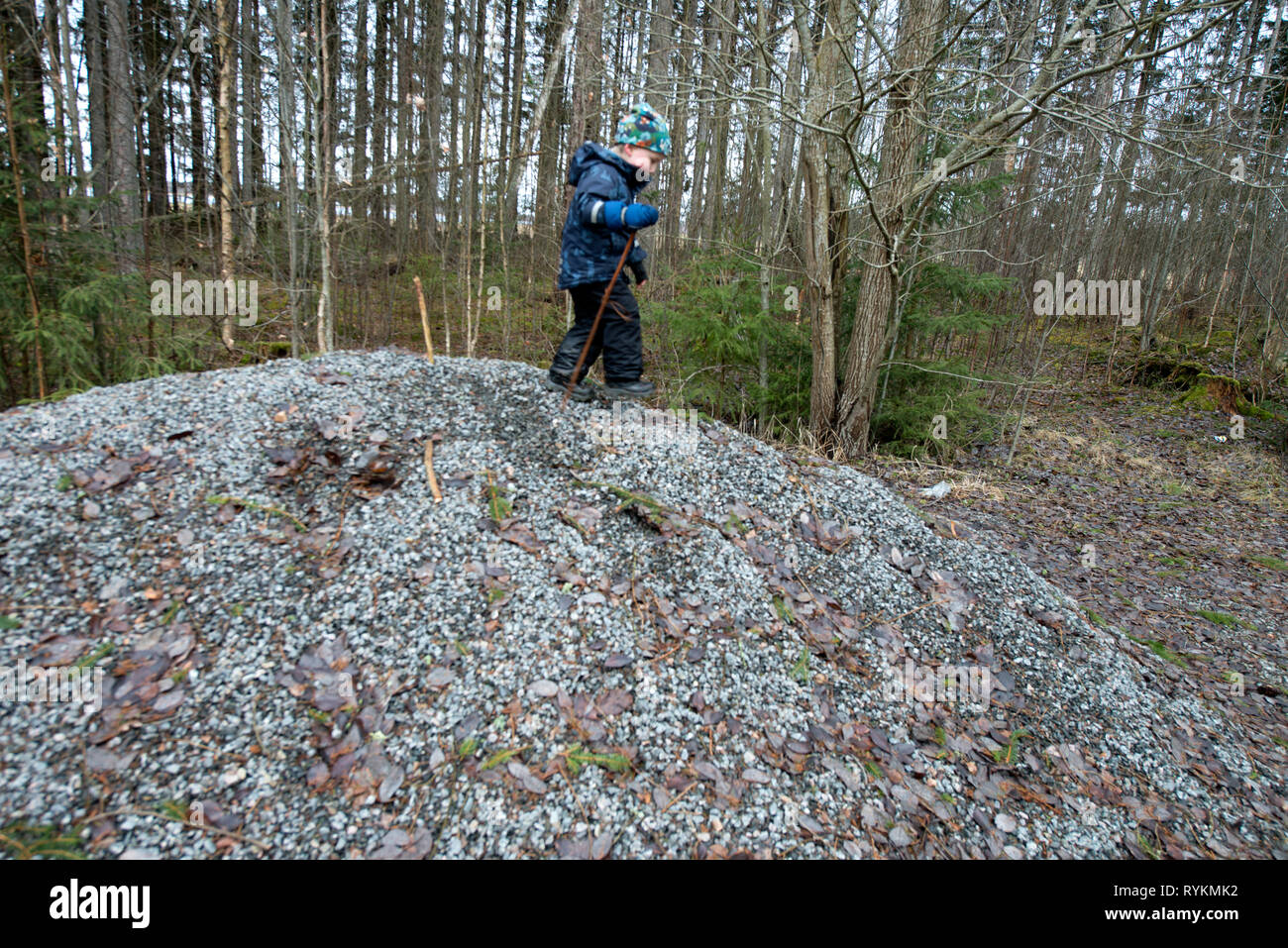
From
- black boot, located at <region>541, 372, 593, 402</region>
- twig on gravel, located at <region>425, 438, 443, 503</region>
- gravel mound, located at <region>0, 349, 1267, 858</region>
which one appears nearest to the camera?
gravel mound, located at <region>0, 349, 1267, 858</region>

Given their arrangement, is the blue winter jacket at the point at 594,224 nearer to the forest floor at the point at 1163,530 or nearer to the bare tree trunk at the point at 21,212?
the forest floor at the point at 1163,530

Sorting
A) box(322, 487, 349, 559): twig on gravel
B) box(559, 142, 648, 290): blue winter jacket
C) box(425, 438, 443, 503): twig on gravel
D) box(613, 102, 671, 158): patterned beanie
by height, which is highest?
box(613, 102, 671, 158): patterned beanie

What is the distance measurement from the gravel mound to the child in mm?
412

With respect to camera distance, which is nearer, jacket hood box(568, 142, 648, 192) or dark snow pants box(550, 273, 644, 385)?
jacket hood box(568, 142, 648, 192)

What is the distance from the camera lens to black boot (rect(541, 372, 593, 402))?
12.9ft

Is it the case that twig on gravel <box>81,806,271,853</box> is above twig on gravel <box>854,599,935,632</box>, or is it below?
below

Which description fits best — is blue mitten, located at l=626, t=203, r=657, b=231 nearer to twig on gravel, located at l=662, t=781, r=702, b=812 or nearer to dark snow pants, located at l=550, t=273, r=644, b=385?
dark snow pants, located at l=550, t=273, r=644, b=385

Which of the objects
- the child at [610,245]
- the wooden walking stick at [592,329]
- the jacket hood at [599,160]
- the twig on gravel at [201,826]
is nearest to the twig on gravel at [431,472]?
the wooden walking stick at [592,329]

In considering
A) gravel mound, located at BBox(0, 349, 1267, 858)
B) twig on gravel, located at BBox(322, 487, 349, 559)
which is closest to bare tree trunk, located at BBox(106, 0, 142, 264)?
gravel mound, located at BBox(0, 349, 1267, 858)

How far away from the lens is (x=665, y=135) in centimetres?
350

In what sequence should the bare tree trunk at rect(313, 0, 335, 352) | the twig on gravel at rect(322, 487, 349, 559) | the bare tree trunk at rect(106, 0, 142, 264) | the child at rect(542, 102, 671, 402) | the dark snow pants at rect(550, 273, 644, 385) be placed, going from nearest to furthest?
1. the twig on gravel at rect(322, 487, 349, 559)
2. the child at rect(542, 102, 671, 402)
3. the dark snow pants at rect(550, 273, 644, 385)
4. the bare tree trunk at rect(313, 0, 335, 352)
5. the bare tree trunk at rect(106, 0, 142, 264)

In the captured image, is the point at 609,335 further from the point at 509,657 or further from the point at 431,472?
the point at 509,657
